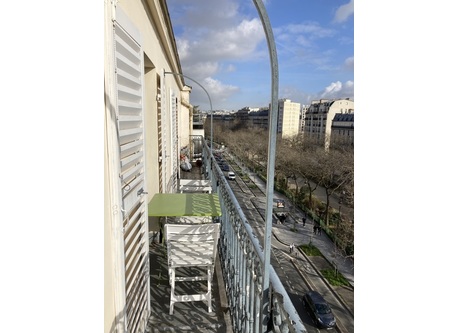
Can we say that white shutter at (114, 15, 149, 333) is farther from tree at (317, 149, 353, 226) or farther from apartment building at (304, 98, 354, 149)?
apartment building at (304, 98, 354, 149)

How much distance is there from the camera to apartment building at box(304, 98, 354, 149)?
2441 inches

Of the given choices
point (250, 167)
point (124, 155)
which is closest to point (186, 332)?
point (124, 155)

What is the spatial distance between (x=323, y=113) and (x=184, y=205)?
66540mm

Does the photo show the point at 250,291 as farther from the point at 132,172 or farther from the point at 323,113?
the point at 323,113

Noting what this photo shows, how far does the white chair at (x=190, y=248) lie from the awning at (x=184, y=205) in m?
0.52

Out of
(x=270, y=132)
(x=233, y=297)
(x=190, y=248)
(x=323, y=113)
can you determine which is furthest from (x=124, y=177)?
(x=323, y=113)

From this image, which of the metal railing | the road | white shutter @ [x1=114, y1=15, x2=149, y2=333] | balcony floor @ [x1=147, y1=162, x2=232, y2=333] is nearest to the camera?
the metal railing

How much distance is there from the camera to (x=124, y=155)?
6.79 ft

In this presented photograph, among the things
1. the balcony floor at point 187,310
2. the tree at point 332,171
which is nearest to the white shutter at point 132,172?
the balcony floor at point 187,310

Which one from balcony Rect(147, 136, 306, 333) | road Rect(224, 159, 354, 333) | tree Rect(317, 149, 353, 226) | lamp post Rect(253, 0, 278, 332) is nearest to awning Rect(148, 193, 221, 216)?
balcony Rect(147, 136, 306, 333)

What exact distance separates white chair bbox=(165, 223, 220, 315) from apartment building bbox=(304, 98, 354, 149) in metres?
56.7
